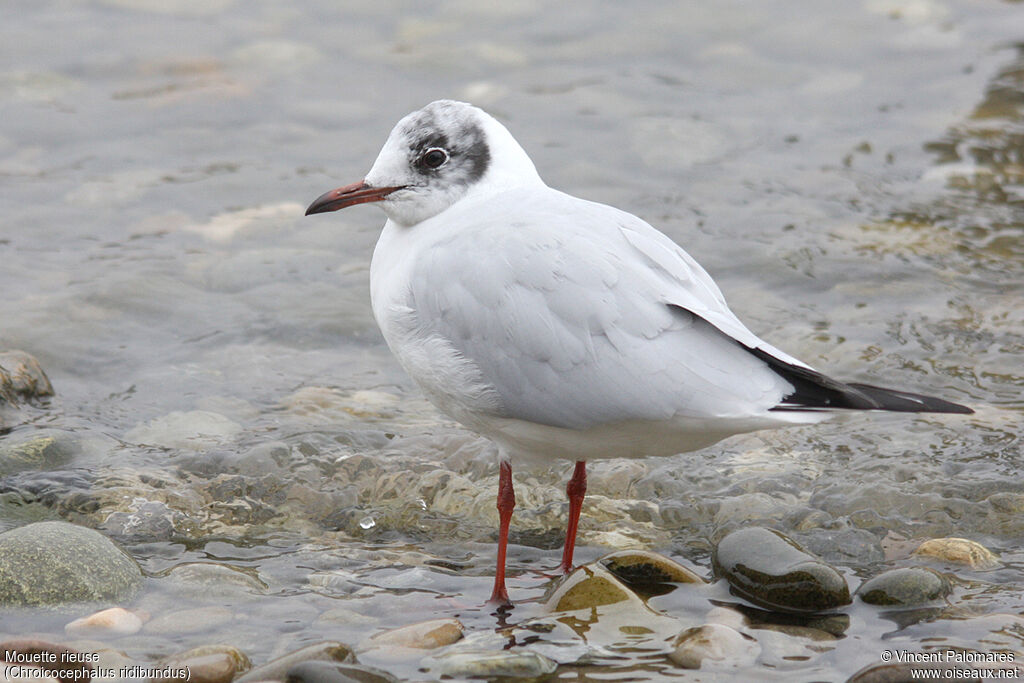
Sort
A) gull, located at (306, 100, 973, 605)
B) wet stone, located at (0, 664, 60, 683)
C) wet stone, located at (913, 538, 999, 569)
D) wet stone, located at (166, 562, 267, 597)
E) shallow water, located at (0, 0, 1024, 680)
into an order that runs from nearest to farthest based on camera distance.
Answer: wet stone, located at (0, 664, 60, 683), gull, located at (306, 100, 973, 605), wet stone, located at (166, 562, 267, 597), wet stone, located at (913, 538, 999, 569), shallow water, located at (0, 0, 1024, 680)

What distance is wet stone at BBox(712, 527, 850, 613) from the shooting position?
173 inches

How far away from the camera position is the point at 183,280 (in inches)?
313

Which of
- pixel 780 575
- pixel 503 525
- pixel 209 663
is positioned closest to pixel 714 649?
pixel 780 575

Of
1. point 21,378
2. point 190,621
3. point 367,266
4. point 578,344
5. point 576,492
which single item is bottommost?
point 190,621

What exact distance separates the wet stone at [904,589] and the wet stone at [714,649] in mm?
547

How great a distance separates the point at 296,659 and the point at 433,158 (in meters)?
2.13

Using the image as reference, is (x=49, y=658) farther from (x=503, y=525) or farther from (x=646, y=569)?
(x=646, y=569)

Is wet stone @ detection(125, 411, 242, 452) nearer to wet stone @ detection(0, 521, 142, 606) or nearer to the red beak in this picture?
wet stone @ detection(0, 521, 142, 606)

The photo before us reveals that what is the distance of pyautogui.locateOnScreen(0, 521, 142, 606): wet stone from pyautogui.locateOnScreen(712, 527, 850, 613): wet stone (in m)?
2.21

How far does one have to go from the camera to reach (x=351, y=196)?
511cm

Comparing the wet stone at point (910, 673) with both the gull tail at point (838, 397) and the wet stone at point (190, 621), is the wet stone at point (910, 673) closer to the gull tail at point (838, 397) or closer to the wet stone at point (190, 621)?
the gull tail at point (838, 397)

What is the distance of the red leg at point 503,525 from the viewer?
15.3ft

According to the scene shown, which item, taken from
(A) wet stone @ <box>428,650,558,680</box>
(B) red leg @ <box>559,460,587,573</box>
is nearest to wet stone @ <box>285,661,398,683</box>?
(A) wet stone @ <box>428,650,558,680</box>

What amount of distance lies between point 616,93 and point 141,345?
496cm
